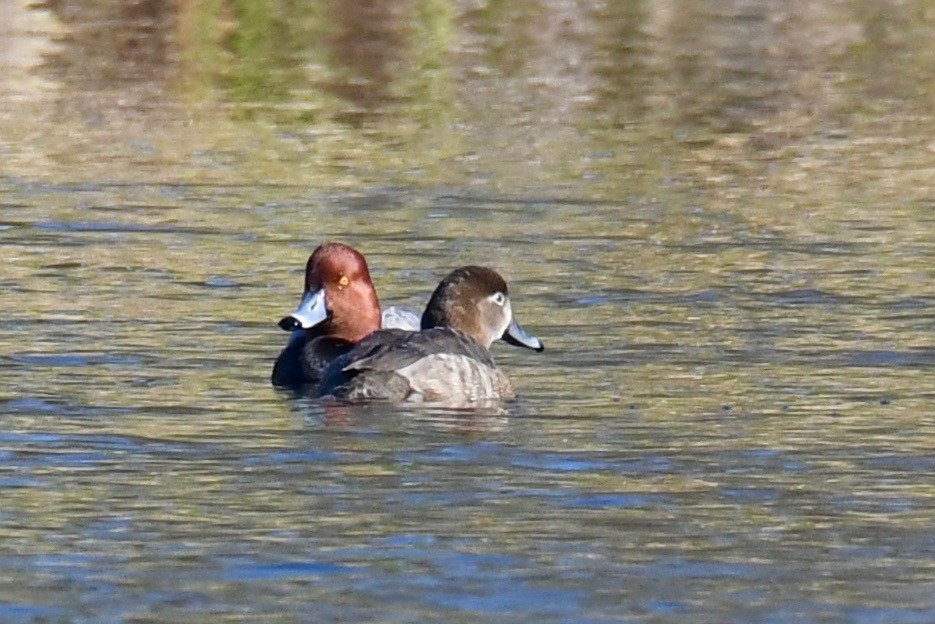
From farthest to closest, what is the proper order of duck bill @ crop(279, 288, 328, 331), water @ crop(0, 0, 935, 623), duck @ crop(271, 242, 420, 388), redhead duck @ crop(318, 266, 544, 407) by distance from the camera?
duck @ crop(271, 242, 420, 388), duck bill @ crop(279, 288, 328, 331), redhead duck @ crop(318, 266, 544, 407), water @ crop(0, 0, 935, 623)

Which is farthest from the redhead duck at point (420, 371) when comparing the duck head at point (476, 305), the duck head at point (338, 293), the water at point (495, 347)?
the duck head at point (338, 293)

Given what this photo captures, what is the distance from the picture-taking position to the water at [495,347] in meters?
7.48

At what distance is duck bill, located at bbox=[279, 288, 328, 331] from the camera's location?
1151cm

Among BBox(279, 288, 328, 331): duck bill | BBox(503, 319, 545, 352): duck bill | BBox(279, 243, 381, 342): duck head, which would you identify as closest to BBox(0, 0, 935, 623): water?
BBox(503, 319, 545, 352): duck bill

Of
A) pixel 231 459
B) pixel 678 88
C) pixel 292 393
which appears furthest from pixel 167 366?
pixel 678 88

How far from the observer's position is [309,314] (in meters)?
11.6

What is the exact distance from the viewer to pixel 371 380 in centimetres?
1057

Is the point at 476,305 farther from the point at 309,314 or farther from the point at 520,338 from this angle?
the point at 309,314

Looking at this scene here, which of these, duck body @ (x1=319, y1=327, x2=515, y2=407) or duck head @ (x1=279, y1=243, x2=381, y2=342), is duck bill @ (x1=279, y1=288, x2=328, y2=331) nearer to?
duck head @ (x1=279, y1=243, x2=381, y2=342)

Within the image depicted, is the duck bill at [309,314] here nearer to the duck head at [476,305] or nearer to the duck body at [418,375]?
the duck head at [476,305]

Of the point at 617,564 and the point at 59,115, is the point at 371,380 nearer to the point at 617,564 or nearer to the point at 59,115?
the point at 617,564

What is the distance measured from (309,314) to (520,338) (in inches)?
41.2

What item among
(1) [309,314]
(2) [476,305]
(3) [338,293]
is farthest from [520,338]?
(1) [309,314]

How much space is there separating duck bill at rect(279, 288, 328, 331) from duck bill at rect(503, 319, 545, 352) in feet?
2.97
